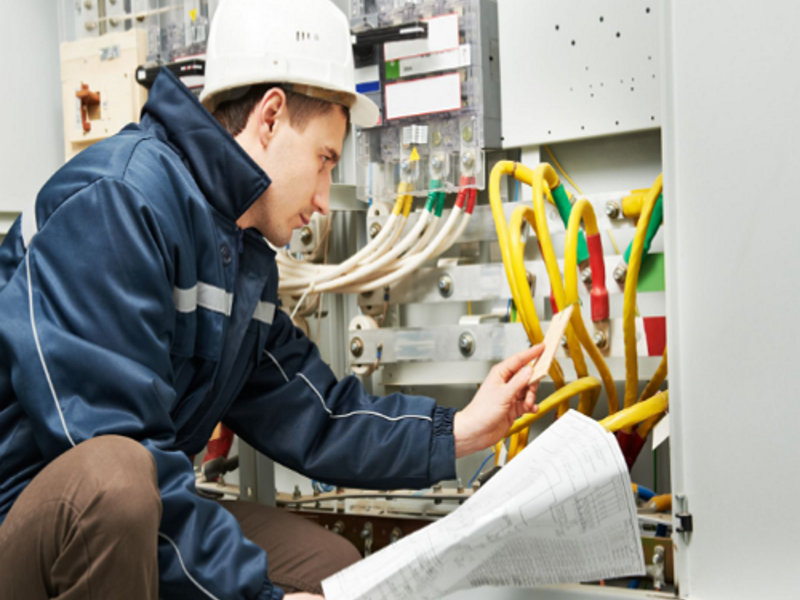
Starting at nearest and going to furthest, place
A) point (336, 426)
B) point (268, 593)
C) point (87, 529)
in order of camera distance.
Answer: point (87, 529) → point (268, 593) → point (336, 426)

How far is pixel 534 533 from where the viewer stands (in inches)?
40.3

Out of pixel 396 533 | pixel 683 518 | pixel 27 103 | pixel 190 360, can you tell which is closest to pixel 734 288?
pixel 683 518

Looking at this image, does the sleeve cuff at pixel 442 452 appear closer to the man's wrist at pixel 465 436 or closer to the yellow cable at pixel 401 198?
the man's wrist at pixel 465 436

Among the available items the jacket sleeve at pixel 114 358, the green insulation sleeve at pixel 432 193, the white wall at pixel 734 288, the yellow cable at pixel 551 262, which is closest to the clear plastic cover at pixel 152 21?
the green insulation sleeve at pixel 432 193

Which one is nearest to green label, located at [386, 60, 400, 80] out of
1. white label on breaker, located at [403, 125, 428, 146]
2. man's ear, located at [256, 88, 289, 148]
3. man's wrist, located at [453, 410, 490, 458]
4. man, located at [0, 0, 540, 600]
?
white label on breaker, located at [403, 125, 428, 146]

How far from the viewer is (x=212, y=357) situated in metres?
1.23

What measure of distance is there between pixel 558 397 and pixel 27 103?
→ 1.48 m

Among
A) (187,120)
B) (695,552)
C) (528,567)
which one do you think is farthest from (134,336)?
(695,552)

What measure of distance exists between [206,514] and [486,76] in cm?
112

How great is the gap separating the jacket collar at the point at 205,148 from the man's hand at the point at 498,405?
1.58ft

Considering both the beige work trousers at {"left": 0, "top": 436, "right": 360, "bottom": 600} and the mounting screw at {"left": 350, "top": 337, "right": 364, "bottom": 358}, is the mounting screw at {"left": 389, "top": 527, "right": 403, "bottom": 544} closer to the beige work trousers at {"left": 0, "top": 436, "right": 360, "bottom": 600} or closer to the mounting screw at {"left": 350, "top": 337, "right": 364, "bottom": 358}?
the mounting screw at {"left": 350, "top": 337, "right": 364, "bottom": 358}

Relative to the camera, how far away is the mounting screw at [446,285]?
182 cm

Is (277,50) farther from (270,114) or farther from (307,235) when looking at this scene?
(307,235)

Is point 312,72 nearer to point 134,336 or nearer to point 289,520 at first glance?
point 134,336
